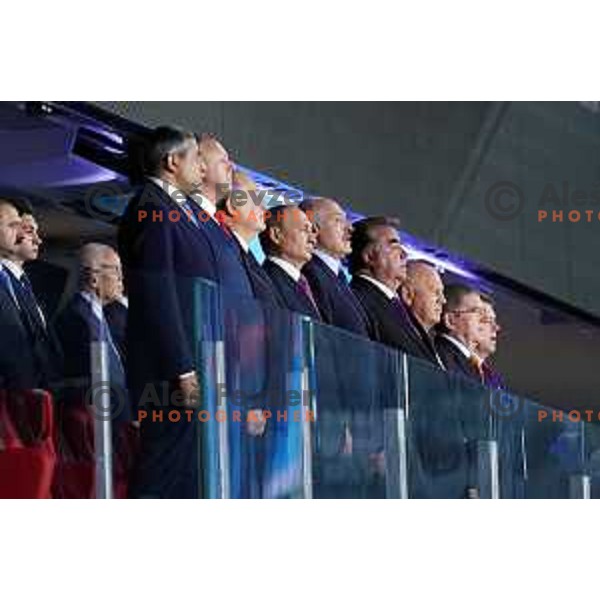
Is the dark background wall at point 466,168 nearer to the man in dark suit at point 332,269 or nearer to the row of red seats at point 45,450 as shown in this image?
the man in dark suit at point 332,269

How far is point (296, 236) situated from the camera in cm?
811

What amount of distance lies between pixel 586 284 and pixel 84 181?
1.63m

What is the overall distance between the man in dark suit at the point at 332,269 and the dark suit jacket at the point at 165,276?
0.95 feet

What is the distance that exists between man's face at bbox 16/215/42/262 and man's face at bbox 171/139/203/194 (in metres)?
0.48

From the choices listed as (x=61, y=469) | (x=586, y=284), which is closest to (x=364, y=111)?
(x=586, y=284)

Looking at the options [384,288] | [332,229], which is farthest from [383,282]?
[332,229]

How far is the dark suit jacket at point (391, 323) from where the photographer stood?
8180mm

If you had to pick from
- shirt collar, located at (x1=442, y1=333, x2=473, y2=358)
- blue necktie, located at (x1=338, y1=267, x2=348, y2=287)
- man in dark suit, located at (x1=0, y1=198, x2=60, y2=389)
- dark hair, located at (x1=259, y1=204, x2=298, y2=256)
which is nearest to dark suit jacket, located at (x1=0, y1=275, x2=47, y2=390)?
man in dark suit, located at (x1=0, y1=198, x2=60, y2=389)

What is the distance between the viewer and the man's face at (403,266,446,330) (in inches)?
326

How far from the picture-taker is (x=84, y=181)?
7754 mm

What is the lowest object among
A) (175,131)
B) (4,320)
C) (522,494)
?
(522,494)

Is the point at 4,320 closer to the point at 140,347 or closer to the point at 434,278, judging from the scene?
the point at 140,347

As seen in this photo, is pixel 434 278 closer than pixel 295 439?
No

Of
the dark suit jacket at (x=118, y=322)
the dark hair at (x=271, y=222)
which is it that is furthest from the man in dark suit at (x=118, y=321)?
the dark hair at (x=271, y=222)
